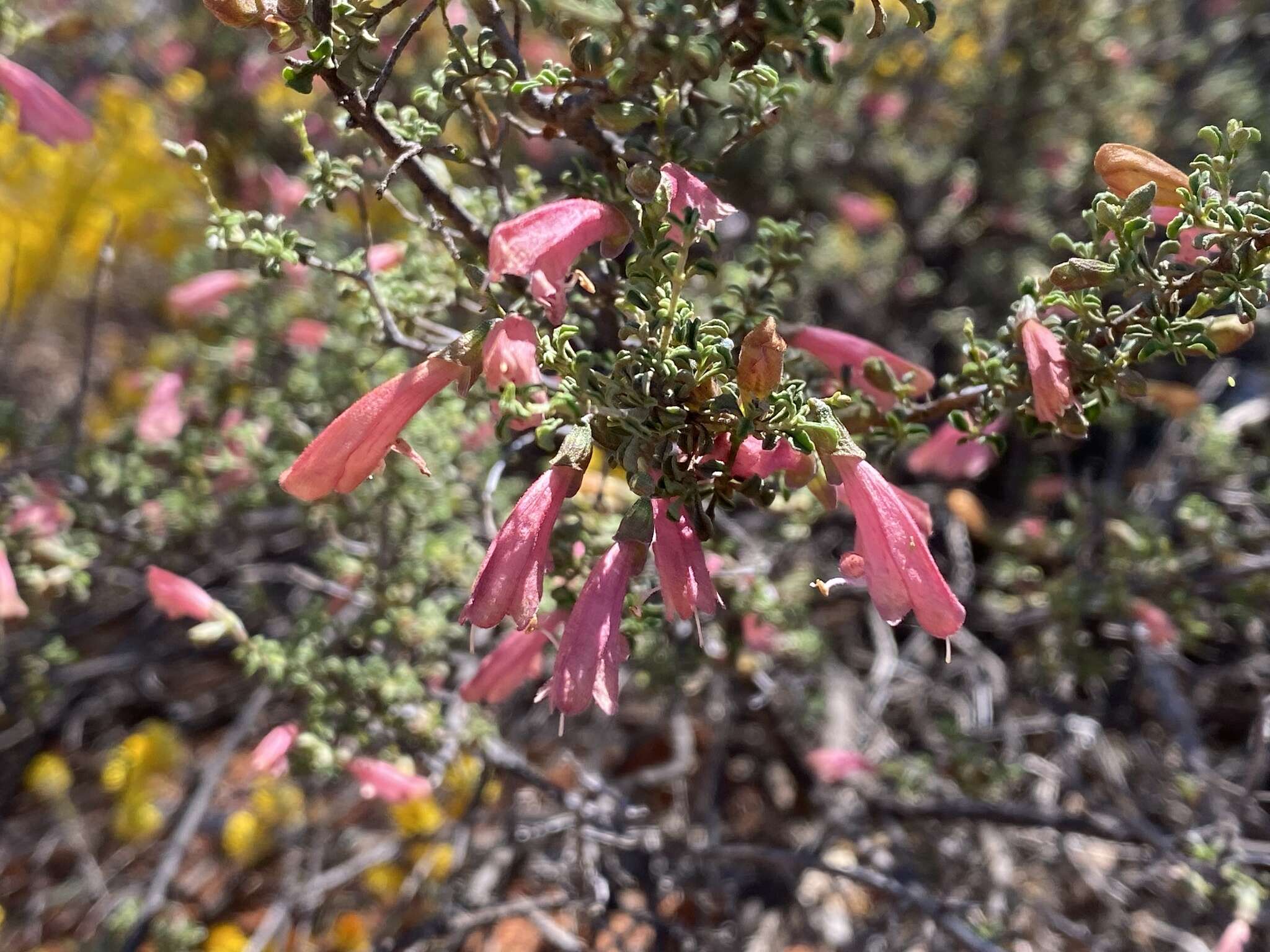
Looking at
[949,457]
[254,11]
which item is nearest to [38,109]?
[254,11]

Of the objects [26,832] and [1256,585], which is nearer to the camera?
[1256,585]

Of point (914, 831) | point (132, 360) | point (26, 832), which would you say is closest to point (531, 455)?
point (914, 831)

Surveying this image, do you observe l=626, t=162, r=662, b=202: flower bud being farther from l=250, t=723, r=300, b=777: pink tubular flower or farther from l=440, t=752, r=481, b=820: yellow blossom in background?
l=440, t=752, r=481, b=820: yellow blossom in background

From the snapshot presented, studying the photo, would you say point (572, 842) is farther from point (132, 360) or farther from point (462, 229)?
point (132, 360)

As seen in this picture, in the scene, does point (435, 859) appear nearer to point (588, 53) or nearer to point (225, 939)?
point (225, 939)

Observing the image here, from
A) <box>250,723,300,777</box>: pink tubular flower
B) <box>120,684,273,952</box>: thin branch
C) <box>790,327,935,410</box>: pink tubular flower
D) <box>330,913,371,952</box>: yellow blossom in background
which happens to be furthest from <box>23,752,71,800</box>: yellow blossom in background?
<box>790,327,935,410</box>: pink tubular flower

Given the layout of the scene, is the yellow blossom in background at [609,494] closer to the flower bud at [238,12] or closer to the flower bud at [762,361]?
the flower bud at [762,361]
